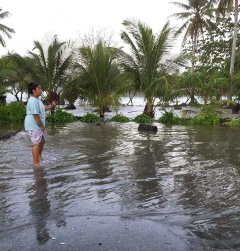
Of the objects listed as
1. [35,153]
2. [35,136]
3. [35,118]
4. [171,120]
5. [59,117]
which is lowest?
[171,120]

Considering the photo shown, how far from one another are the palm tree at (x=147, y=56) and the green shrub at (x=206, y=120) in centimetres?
223

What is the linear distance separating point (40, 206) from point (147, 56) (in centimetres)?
1325

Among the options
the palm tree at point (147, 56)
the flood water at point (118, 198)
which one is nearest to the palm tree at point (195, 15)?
the palm tree at point (147, 56)

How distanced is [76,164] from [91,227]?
9.21ft

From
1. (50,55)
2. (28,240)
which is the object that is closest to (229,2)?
(50,55)

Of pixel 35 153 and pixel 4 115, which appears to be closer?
pixel 35 153

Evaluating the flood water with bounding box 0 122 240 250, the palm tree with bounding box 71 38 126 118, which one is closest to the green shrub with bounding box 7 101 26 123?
the palm tree with bounding box 71 38 126 118

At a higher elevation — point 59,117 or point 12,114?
point 12,114

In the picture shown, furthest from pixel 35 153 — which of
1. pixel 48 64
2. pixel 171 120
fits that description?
pixel 48 64

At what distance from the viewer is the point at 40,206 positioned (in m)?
3.47

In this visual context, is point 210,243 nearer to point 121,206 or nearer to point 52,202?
point 121,206

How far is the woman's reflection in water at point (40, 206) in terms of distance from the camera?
9.09 feet

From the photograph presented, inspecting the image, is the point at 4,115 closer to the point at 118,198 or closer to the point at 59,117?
the point at 59,117

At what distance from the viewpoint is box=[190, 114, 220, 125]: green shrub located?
14.1m
